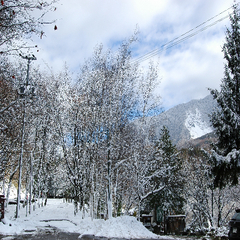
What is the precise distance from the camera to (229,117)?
13336 millimetres

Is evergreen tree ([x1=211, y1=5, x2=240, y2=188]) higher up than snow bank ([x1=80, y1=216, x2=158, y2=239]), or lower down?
higher up

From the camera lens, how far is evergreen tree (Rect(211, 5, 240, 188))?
13.1 m

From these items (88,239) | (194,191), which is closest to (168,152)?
(194,191)

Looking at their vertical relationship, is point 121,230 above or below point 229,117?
below

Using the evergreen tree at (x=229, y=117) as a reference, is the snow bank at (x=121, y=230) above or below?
below

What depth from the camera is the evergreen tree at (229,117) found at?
1305 cm

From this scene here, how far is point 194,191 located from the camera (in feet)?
91.8

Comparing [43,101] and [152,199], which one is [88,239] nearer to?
[43,101]

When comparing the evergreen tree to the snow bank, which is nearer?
the snow bank

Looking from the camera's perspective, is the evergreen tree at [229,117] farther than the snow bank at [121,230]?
Yes

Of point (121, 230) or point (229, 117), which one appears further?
point (229, 117)

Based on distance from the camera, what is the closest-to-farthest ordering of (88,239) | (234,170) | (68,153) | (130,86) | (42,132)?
(88,239) < (234,170) < (130,86) < (68,153) < (42,132)

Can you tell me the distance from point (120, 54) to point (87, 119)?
4.51 m

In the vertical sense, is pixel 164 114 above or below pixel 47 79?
below
